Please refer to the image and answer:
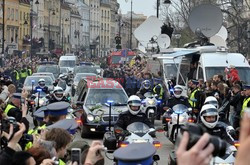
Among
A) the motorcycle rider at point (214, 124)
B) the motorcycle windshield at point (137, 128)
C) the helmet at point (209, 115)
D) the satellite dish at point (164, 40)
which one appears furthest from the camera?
the satellite dish at point (164, 40)

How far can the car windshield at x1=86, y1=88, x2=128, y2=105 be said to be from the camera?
69.7 feet

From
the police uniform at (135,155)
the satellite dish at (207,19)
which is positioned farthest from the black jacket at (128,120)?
the satellite dish at (207,19)

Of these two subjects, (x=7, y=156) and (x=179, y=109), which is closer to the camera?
(x=7, y=156)

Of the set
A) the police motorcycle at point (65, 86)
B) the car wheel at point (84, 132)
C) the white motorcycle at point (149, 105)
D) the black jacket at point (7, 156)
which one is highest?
the black jacket at point (7, 156)

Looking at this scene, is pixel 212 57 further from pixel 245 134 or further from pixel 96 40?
pixel 96 40

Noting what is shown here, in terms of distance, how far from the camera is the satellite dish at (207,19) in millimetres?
30500

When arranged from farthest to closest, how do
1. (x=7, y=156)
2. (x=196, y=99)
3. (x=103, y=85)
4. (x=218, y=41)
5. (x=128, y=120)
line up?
(x=218, y=41) → (x=103, y=85) → (x=196, y=99) → (x=128, y=120) → (x=7, y=156)

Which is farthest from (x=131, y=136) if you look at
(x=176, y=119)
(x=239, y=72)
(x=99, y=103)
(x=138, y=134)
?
(x=239, y=72)

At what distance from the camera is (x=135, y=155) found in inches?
170

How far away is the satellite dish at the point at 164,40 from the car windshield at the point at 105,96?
20.0 meters

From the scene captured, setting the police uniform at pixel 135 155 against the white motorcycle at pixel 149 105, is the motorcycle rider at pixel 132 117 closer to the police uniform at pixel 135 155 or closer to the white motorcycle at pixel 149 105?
the white motorcycle at pixel 149 105

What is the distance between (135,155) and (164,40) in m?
37.7

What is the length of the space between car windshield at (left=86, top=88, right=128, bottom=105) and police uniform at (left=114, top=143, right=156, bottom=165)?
54.2ft

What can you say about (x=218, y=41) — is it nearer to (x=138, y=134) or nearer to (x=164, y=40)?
(x=164, y=40)
